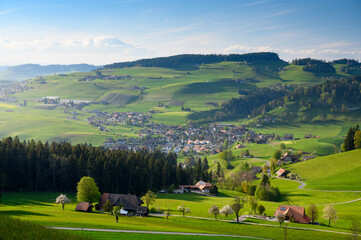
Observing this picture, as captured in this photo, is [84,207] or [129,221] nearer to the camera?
[129,221]

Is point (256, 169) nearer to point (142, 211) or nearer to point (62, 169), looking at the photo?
point (62, 169)

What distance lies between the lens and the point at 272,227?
6331 centimetres

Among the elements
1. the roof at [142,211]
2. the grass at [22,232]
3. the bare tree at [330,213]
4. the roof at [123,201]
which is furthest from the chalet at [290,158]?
the grass at [22,232]

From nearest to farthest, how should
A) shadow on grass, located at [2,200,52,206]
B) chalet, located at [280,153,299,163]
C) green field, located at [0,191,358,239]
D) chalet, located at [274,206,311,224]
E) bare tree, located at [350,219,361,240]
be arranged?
green field, located at [0,191,358,239] < bare tree, located at [350,219,361,240] < shadow on grass, located at [2,200,52,206] < chalet, located at [274,206,311,224] < chalet, located at [280,153,299,163]

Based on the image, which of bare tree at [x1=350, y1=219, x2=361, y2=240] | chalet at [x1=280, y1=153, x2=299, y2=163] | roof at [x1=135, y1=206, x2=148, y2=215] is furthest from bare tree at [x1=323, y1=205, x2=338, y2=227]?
chalet at [x1=280, y1=153, x2=299, y2=163]

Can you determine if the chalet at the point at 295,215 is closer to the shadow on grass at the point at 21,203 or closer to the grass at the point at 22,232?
the shadow on grass at the point at 21,203

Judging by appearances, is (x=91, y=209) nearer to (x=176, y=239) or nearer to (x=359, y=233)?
(x=176, y=239)

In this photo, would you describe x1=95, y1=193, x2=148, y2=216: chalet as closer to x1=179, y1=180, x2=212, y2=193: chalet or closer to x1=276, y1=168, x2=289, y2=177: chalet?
x1=179, y1=180, x2=212, y2=193: chalet

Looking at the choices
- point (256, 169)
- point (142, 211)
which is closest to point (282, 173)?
point (256, 169)

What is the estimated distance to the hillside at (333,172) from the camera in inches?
4166

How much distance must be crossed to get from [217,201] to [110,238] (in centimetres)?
6102

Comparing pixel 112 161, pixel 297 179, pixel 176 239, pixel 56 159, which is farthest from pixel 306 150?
pixel 176 239

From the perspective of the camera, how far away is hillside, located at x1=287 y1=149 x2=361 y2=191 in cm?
10581

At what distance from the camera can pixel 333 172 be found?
12006 centimetres
